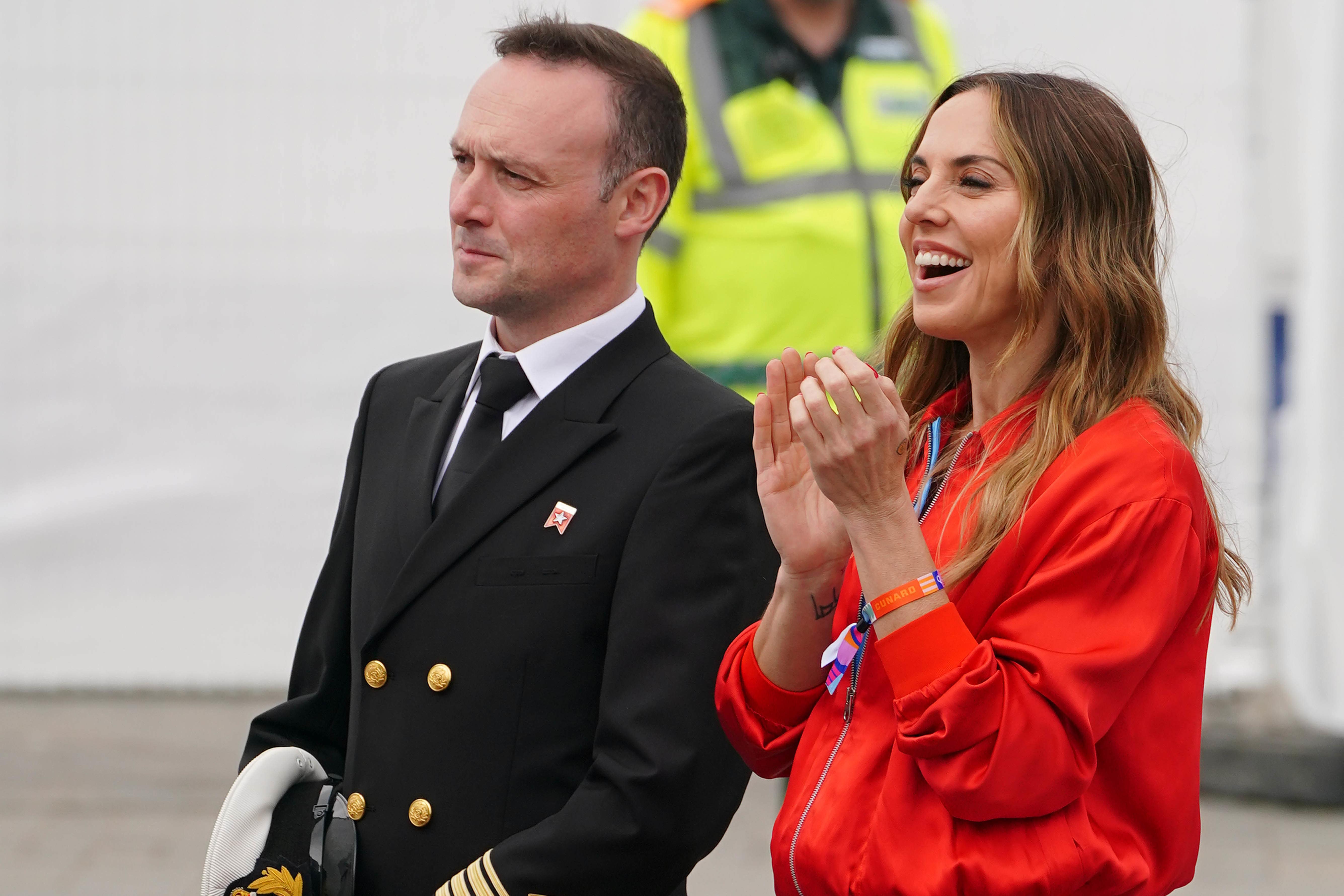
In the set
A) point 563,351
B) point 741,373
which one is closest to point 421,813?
point 563,351

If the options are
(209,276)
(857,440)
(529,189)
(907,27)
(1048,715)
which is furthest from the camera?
(209,276)

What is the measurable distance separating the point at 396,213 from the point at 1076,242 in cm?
390

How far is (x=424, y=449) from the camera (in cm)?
233

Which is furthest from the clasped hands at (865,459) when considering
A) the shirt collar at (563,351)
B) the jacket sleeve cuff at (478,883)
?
the jacket sleeve cuff at (478,883)

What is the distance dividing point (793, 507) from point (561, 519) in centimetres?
32

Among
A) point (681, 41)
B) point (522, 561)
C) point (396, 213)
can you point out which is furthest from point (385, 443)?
point (396, 213)

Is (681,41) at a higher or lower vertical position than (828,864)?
higher

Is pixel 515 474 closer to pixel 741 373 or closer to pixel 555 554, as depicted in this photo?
pixel 555 554

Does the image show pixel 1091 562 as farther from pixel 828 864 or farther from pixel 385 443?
pixel 385 443

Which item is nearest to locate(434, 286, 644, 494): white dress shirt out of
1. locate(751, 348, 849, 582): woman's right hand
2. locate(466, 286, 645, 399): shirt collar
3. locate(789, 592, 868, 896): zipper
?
locate(466, 286, 645, 399): shirt collar

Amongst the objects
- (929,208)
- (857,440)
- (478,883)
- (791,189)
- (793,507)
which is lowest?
(478,883)

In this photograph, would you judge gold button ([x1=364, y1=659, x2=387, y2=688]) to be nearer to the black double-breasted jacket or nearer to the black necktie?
the black double-breasted jacket

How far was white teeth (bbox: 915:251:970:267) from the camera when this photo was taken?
1.97 m

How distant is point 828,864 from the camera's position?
1.81 meters
